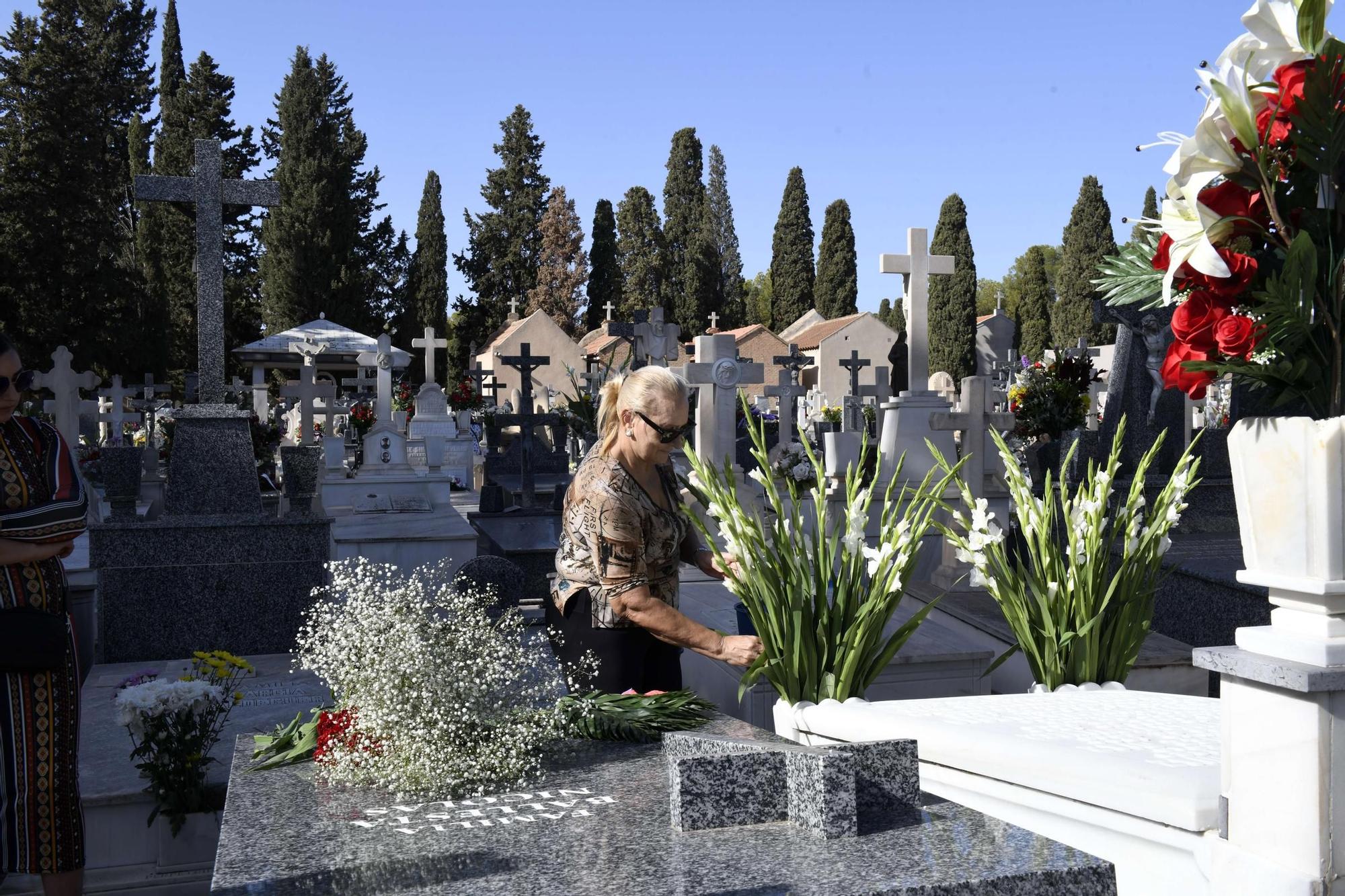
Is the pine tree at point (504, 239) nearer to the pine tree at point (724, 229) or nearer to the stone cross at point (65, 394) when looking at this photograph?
the pine tree at point (724, 229)

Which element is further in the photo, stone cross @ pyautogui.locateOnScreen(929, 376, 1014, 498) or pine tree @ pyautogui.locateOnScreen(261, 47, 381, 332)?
pine tree @ pyautogui.locateOnScreen(261, 47, 381, 332)

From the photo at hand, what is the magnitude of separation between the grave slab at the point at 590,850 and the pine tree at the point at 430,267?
44.8 metres

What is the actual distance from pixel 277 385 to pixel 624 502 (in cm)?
3038

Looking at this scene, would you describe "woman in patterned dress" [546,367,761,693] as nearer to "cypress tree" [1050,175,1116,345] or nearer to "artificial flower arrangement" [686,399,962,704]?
"artificial flower arrangement" [686,399,962,704]

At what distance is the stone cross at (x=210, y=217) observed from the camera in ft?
22.3

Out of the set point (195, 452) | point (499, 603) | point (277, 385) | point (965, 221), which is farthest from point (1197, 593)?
point (965, 221)

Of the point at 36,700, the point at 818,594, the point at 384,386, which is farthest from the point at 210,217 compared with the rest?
the point at 384,386

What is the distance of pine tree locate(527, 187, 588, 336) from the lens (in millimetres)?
52469

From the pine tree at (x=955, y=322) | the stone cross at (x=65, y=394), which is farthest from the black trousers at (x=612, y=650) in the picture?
the pine tree at (x=955, y=322)

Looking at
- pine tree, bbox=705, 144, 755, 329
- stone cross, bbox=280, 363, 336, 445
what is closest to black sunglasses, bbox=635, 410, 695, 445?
stone cross, bbox=280, 363, 336, 445

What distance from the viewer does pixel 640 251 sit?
5247 centimetres

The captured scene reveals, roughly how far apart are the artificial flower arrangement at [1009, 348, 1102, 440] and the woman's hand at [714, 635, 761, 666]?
660 centimetres

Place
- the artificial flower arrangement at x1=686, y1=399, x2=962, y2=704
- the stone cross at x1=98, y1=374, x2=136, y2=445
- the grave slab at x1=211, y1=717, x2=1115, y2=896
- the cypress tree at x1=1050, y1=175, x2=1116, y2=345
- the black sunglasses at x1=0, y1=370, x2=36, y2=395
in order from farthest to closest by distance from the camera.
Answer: the cypress tree at x1=1050, y1=175, x2=1116, y2=345
the stone cross at x1=98, y1=374, x2=136, y2=445
the black sunglasses at x1=0, y1=370, x2=36, y2=395
the artificial flower arrangement at x1=686, y1=399, x2=962, y2=704
the grave slab at x1=211, y1=717, x2=1115, y2=896

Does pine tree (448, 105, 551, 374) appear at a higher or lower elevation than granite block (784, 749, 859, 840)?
higher
